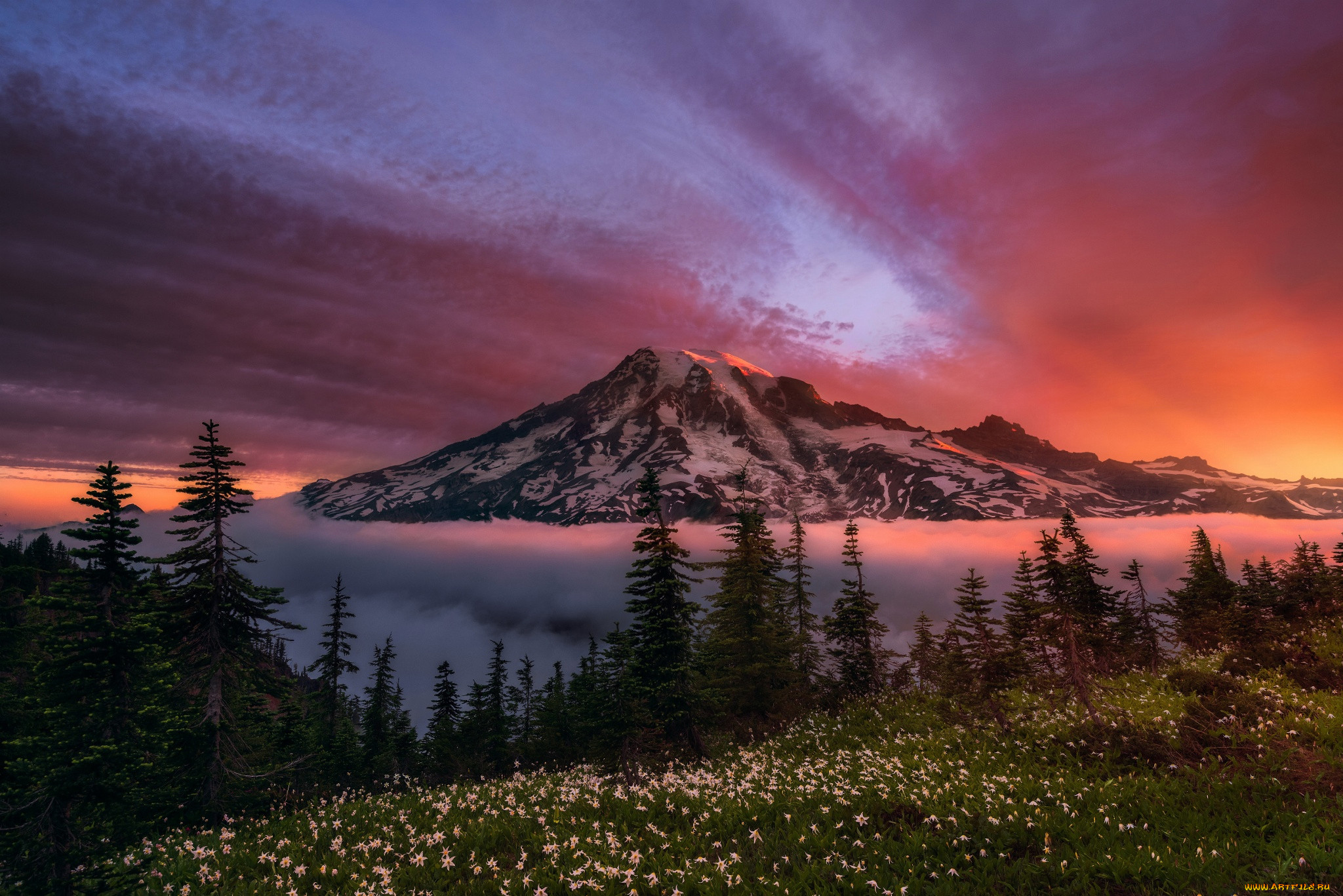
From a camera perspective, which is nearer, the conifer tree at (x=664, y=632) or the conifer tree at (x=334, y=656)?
the conifer tree at (x=664, y=632)

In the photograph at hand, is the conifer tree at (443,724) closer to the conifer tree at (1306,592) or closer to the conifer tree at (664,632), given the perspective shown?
the conifer tree at (664,632)

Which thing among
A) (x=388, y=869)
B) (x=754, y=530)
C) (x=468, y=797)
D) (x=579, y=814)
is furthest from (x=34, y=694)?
(x=754, y=530)

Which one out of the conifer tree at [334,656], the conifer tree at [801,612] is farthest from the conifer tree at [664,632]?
the conifer tree at [334,656]

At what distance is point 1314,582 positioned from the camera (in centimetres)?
3138

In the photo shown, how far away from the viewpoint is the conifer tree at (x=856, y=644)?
105 ft

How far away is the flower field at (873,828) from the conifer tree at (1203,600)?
2070 cm

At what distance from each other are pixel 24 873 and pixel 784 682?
94.0ft

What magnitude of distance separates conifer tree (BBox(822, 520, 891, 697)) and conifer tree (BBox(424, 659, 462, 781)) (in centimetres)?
3885

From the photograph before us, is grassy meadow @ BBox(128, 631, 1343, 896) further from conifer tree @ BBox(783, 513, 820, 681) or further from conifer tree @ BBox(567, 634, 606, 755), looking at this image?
conifer tree @ BBox(567, 634, 606, 755)

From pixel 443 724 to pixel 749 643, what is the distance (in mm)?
44060

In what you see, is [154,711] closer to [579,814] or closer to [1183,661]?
[579,814]

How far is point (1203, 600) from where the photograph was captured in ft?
127

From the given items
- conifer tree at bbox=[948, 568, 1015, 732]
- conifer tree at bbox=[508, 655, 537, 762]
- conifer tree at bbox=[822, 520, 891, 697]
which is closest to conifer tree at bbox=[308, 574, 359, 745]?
conifer tree at bbox=[508, 655, 537, 762]

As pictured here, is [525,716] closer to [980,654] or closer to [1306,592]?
[980,654]
